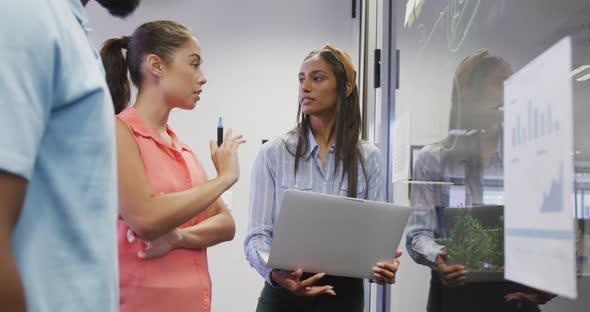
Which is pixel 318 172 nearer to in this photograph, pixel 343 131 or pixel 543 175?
pixel 343 131

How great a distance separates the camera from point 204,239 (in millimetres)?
1489

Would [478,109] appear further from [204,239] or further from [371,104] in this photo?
[371,104]

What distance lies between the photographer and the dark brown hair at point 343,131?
1788 mm

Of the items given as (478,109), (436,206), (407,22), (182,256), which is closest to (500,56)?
(478,109)

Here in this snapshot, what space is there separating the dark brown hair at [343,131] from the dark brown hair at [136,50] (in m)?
0.47

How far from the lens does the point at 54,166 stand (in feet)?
2.11

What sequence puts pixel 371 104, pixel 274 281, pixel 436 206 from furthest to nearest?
pixel 371 104, pixel 274 281, pixel 436 206

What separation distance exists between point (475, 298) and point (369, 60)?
6.22ft

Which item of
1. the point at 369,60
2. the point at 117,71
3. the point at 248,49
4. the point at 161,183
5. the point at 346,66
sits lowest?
the point at 161,183

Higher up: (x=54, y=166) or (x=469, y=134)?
(x=469, y=134)

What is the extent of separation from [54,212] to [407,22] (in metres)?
1.48

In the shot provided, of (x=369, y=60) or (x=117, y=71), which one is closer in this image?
(x=117, y=71)

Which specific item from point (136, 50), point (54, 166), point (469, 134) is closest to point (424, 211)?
point (469, 134)

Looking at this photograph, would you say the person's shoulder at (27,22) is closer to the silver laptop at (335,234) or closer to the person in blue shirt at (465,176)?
the person in blue shirt at (465,176)
